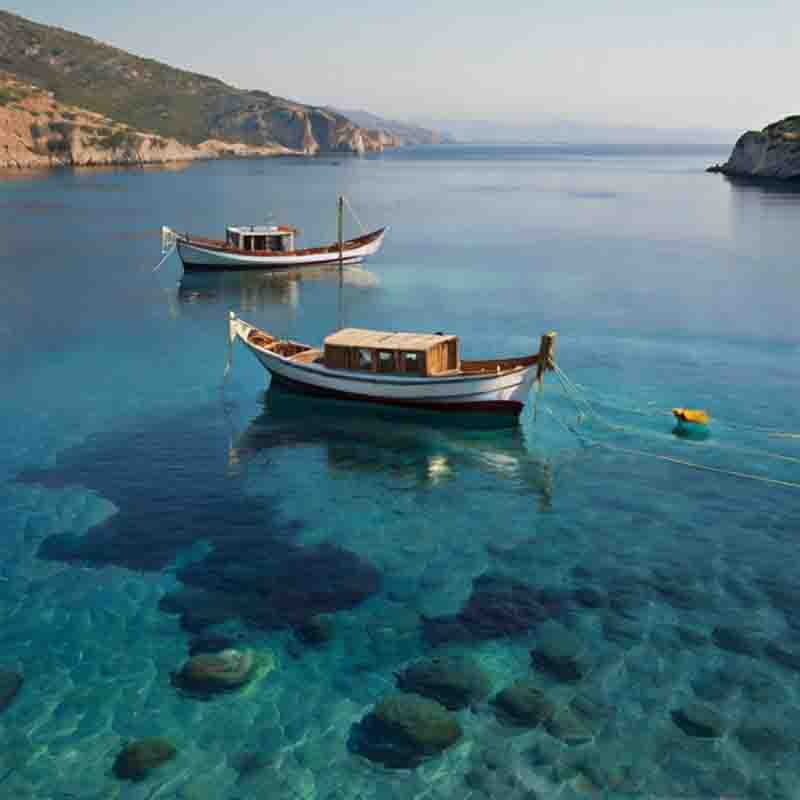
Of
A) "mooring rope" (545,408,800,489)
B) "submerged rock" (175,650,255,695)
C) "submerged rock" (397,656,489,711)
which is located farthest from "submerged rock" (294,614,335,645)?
"mooring rope" (545,408,800,489)

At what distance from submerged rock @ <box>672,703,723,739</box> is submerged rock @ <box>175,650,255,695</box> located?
1119cm

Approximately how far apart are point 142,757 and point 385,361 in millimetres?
26499

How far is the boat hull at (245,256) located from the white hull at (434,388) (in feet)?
159

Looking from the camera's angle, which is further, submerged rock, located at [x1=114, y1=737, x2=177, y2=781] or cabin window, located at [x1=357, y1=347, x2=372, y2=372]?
cabin window, located at [x1=357, y1=347, x2=372, y2=372]

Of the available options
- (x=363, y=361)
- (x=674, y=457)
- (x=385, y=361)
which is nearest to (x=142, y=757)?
(x=385, y=361)

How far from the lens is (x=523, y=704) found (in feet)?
70.8

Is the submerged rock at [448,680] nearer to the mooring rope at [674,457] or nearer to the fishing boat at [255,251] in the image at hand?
the mooring rope at [674,457]

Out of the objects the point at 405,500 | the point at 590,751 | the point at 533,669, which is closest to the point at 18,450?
the point at 405,500

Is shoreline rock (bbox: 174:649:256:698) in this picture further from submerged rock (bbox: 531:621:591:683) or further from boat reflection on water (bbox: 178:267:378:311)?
boat reflection on water (bbox: 178:267:378:311)

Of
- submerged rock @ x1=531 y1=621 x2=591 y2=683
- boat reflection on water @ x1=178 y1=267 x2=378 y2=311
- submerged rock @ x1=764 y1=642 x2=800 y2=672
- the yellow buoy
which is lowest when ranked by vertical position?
boat reflection on water @ x1=178 y1=267 x2=378 y2=311

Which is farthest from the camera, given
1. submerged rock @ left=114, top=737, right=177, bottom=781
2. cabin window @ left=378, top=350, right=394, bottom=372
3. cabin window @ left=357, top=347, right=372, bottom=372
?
cabin window @ left=357, top=347, right=372, bottom=372

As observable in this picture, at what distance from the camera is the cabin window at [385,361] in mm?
43500

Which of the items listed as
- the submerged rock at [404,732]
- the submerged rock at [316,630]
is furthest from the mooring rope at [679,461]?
the submerged rock at [404,732]

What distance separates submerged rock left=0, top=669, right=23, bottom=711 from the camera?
21.7m
